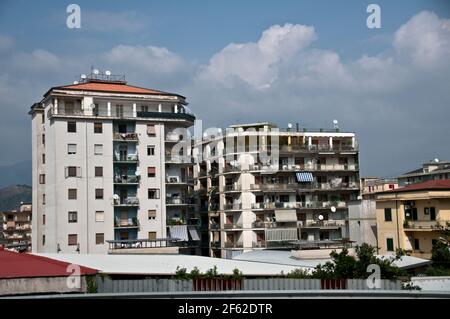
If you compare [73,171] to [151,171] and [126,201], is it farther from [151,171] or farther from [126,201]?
[151,171]

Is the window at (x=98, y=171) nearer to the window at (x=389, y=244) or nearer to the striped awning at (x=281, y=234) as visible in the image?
the striped awning at (x=281, y=234)

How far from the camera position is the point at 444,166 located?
36.9 metres

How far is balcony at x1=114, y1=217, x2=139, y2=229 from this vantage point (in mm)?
26281

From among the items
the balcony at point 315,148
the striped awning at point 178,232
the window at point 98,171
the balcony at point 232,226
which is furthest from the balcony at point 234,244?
the window at point 98,171

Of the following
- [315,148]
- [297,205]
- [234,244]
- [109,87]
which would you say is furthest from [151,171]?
[315,148]

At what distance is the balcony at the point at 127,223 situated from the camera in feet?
86.2

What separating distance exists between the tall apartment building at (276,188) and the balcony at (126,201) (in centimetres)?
531

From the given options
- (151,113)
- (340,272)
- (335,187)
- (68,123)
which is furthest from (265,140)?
(340,272)

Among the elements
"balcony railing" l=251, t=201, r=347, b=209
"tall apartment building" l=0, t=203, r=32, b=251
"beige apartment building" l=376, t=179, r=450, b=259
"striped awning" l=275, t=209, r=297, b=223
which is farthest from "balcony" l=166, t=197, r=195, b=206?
"tall apartment building" l=0, t=203, r=32, b=251

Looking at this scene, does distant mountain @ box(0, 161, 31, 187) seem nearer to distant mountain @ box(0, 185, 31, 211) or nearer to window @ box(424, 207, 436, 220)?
distant mountain @ box(0, 185, 31, 211)

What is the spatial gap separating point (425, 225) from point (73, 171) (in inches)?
586

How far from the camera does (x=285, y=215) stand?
2933 cm

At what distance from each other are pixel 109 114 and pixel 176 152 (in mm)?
3697

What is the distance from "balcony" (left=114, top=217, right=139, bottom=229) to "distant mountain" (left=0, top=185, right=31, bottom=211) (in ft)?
343
